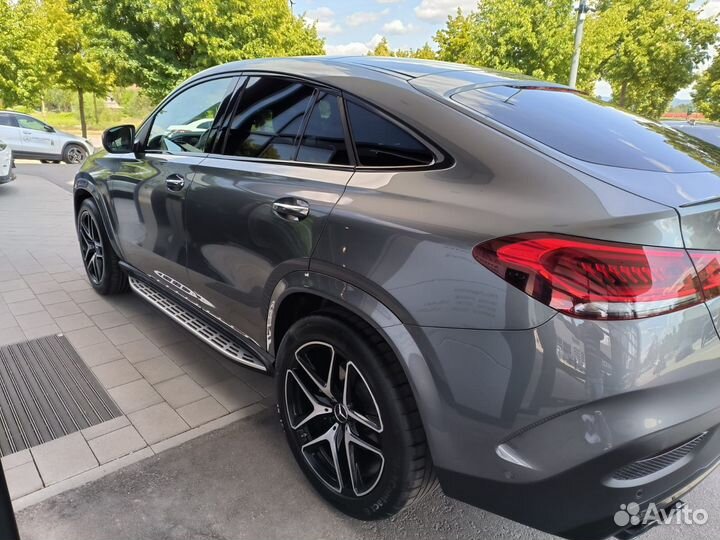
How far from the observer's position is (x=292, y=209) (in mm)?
2057

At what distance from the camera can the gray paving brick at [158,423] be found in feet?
8.59

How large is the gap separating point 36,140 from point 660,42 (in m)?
23.6

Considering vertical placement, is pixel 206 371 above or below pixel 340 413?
below

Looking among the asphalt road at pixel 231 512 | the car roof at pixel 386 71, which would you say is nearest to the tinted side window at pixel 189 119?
the car roof at pixel 386 71

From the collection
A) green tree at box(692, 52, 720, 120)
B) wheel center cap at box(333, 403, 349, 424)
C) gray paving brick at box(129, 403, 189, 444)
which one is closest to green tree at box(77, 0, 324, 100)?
gray paving brick at box(129, 403, 189, 444)

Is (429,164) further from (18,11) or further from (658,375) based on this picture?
(18,11)

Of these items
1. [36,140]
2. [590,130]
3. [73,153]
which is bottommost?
[73,153]

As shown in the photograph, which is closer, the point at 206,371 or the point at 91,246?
the point at 206,371

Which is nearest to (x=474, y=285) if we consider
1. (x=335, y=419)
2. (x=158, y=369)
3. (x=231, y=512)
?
(x=335, y=419)

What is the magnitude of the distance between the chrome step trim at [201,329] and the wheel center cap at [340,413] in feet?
1.92

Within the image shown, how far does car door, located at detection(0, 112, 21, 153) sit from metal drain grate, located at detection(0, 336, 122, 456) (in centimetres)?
1343

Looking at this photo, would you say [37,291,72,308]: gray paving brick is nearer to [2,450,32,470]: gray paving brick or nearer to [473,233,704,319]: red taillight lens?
[2,450,32,470]: gray paving brick

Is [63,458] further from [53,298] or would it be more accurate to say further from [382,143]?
[53,298]

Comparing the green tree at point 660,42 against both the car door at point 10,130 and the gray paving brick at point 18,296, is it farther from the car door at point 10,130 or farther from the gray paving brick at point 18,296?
the gray paving brick at point 18,296
